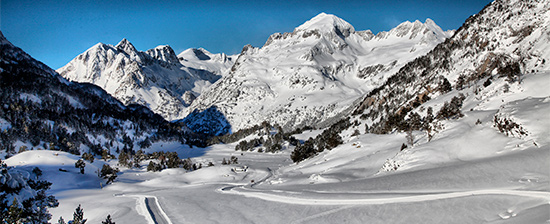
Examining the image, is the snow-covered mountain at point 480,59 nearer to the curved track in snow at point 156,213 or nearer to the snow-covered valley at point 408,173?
the snow-covered valley at point 408,173

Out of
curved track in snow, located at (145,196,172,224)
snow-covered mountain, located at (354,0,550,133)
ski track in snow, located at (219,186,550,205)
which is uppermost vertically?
snow-covered mountain, located at (354,0,550,133)

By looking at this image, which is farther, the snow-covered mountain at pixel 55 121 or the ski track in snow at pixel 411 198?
the snow-covered mountain at pixel 55 121

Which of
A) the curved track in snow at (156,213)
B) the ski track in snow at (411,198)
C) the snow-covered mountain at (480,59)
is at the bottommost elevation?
the ski track in snow at (411,198)

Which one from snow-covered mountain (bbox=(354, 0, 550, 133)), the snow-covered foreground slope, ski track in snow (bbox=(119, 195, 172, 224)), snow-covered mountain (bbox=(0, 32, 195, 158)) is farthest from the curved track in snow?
snow-covered mountain (bbox=(0, 32, 195, 158))

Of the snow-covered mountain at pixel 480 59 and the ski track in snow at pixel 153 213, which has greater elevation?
the snow-covered mountain at pixel 480 59

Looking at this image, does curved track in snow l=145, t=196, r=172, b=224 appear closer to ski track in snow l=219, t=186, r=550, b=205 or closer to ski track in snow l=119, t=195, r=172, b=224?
ski track in snow l=119, t=195, r=172, b=224

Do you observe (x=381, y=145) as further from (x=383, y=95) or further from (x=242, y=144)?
(x=242, y=144)

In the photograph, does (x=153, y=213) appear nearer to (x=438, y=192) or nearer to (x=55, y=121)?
(x=438, y=192)

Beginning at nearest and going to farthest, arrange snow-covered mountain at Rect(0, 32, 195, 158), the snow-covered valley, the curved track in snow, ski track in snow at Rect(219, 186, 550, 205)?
ski track in snow at Rect(219, 186, 550, 205)
the snow-covered valley
the curved track in snow
snow-covered mountain at Rect(0, 32, 195, 158)

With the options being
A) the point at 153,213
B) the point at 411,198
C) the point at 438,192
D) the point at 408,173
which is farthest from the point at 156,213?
the point at 408,173

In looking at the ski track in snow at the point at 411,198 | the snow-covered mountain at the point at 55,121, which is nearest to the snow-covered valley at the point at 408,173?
the ski track in snow at the point at 411,198

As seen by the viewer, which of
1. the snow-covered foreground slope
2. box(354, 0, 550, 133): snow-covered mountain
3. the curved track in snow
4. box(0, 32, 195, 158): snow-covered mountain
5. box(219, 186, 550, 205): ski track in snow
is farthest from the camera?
box(0, 32, 195, 158): snow-covered mountain

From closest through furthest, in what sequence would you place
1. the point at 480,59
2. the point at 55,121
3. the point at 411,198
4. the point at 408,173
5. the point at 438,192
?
the point at 411,198, the point at 438,192, the point at 408,173, the point at 480,59, the point at 55,121

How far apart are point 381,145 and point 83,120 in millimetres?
156437
